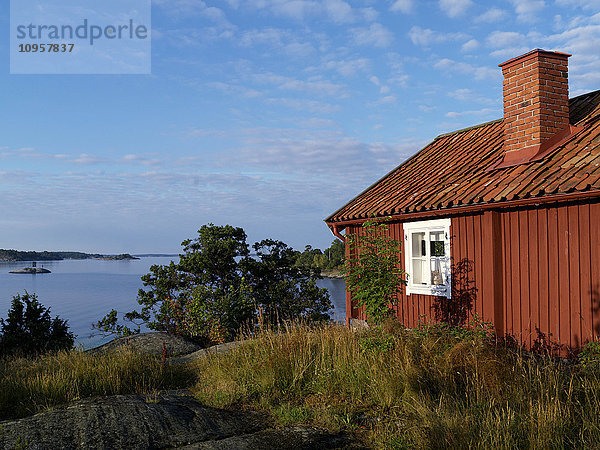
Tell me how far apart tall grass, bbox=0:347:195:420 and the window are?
5.07 meters

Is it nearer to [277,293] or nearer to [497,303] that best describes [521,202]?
[497,303]

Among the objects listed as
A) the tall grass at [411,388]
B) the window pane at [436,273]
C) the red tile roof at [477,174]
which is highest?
the red tile roof at [477,174]

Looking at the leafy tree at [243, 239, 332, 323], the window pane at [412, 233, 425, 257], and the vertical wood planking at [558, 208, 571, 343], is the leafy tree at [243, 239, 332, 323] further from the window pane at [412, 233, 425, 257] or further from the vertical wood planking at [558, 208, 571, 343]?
the vertical wood planking at [558, 208, 571, 343]

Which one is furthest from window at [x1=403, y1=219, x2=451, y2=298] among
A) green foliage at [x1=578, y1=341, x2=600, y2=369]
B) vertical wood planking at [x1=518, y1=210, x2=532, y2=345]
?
green foliage at [x1=578, y1=341, x2=600, y2=369]

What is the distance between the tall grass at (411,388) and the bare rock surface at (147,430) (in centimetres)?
46

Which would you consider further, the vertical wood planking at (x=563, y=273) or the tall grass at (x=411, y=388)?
the vertical wood planking at (x=563, y=273)

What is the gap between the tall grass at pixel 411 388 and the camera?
14.6ft

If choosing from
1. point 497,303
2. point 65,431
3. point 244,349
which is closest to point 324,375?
point 244,349

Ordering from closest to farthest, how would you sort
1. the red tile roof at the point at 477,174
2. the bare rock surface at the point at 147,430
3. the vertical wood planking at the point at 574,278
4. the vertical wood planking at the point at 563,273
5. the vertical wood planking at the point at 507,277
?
the bare rock surface at the point at 147,430, the vertical wood planking at the point at 574,278, the vertical wood planking at the point at 563,273, the red tile roof at the point at 477,174, the vertical wood planking at the point at 507,277

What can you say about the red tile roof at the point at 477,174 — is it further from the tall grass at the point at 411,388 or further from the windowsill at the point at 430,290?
the tall grass at the point at 411,388

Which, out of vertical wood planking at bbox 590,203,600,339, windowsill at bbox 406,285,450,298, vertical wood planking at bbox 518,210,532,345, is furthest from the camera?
windowsill at bbox 406,285,450,298

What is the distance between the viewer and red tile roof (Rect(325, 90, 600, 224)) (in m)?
7.83

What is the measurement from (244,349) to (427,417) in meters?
4.09

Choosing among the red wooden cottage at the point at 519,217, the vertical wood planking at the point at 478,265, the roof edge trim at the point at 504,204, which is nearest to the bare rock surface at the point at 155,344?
the red wooden cottage at the point at 519,217
